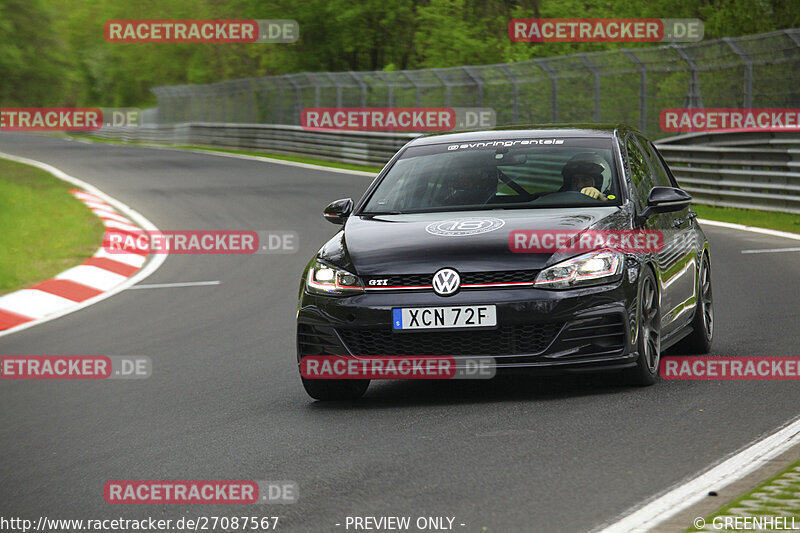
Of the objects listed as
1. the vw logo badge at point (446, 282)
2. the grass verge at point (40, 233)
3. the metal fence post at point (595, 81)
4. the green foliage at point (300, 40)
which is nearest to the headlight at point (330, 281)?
the vw logo badge at point (446, 282)

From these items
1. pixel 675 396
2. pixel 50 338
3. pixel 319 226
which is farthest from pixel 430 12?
pixel 675 396

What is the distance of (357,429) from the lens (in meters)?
6.84

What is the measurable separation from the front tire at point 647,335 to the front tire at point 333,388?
1.53 m

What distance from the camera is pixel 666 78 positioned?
24.8 meters

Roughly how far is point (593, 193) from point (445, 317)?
1.51 metres

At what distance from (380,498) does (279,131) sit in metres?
38.9

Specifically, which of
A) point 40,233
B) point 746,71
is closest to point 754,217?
point 746,71

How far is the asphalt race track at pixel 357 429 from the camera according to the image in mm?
5336

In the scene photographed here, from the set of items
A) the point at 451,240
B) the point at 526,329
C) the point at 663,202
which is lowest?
the point at 526,329

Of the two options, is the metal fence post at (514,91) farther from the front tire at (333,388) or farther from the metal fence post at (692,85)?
the front tire at (333,388)

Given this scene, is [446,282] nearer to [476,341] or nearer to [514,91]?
[476,341]

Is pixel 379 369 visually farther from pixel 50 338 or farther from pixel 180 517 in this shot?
pixel 50 338

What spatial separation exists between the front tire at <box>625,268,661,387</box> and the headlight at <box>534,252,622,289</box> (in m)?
0.26

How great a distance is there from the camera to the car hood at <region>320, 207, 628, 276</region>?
7.08 meters
